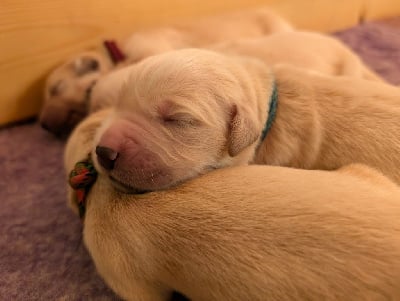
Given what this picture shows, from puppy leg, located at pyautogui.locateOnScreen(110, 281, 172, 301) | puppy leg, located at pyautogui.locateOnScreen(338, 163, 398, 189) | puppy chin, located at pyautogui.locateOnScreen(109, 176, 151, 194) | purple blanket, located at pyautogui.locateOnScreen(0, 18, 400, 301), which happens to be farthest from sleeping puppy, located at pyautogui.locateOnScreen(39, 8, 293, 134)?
puppy leg, located at pyautogui.locateOnScreen(338, 163, 398, 189)

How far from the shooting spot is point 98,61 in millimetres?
2406

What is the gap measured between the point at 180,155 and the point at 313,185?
395 mm

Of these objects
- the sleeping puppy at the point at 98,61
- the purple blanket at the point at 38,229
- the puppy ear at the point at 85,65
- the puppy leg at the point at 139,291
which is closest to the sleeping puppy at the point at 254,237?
the puppy leg at the point at 139,291

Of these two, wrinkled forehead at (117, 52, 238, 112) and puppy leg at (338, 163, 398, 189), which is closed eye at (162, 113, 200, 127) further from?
puppy leg at (338, 163, 398, 189)

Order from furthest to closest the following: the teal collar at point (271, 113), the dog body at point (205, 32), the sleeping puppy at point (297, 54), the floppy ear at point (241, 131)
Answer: the dog body at point (205, 32), the sleeping puppy at point (297, 54), the teal collar at point (271, 113), the floppy ear at point (241, 131)

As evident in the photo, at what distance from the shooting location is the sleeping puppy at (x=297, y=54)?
7.16ft

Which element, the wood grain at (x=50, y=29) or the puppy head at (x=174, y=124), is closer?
the puppy head at (x=174, y=124)

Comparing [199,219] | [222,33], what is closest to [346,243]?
[199,219]

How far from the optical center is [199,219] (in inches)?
45.6

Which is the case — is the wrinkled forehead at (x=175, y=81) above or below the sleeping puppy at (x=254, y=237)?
above

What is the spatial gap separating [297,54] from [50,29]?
1.23 meters

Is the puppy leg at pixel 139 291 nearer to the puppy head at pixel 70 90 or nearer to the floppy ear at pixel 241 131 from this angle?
the floppy ear at pixel 241 131

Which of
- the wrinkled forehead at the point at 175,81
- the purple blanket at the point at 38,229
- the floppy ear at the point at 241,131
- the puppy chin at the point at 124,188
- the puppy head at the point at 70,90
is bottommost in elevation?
the purple blanket at the point at 38,229

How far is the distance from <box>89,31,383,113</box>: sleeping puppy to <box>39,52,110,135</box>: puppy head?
0.18 metres
